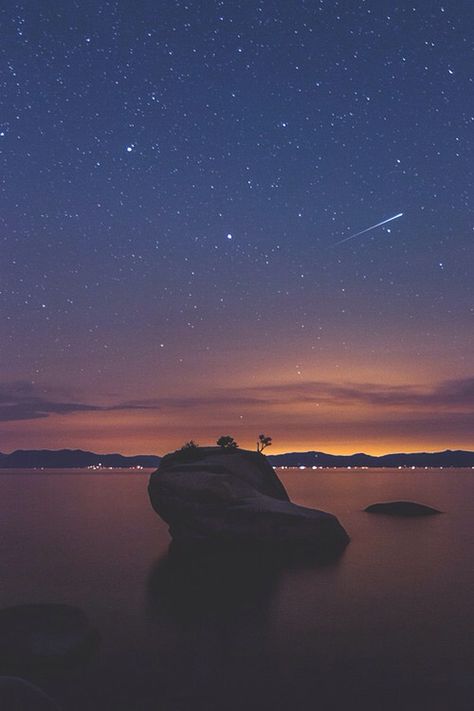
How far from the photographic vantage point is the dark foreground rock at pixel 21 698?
757cm

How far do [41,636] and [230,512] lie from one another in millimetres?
14612

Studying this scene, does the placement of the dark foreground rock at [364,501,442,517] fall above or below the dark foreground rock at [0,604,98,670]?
below

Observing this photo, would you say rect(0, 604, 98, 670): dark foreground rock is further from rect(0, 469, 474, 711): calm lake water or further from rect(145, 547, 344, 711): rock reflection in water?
rect(145, 547, 344, 711): rock reflection in water

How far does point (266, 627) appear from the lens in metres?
15.7

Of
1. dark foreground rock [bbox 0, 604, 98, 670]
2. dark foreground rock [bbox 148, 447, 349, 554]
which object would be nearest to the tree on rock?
dark foreground rock [bbox 148, 447, 349, 554]

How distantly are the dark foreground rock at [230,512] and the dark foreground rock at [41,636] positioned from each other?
528 inches

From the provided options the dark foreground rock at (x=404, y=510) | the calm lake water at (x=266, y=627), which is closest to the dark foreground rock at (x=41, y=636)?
the calm lake water at (x=266, y=627)

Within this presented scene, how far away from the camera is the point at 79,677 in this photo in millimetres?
11445

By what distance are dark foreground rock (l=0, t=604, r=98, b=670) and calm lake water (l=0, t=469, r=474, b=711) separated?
445mm

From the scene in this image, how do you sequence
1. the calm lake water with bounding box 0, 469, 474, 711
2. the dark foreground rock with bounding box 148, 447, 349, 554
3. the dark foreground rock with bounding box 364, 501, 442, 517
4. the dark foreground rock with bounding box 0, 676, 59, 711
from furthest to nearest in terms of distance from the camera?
the dark foreground rock with bounding box 364, 501, 442, 517
the dark foreground rock with bounding box 148, 447, 349, 554
the calm lake water with bounding box 0, 469, 474, 711
the dark foreground rock with bounding box 0, 676, 59, 711

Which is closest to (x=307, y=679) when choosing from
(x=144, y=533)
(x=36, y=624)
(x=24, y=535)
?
(x=36, y=624)

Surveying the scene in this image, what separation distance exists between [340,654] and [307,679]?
199cm

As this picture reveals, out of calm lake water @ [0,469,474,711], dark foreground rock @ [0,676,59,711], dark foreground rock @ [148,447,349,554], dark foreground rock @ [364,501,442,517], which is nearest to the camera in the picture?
dark foreground rock @ [0,676,59,711]

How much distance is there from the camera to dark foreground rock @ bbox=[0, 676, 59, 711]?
7566 millimetres
